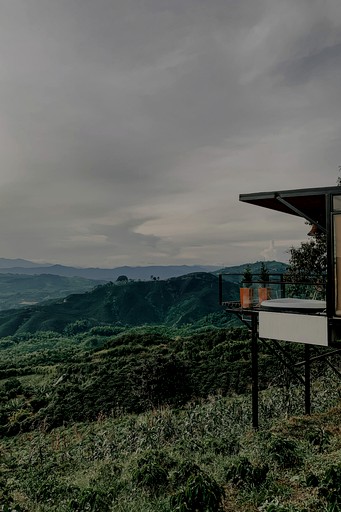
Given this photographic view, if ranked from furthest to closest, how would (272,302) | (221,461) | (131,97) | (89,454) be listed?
(131,97) < (89,454) < (272,302) < (221,461)

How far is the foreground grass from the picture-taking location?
4773 millimetres

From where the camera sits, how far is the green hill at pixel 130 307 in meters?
95.6

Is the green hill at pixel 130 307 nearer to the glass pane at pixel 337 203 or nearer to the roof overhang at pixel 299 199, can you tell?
the roof overhang at pixel 299 199

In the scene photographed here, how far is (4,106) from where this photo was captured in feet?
40.2

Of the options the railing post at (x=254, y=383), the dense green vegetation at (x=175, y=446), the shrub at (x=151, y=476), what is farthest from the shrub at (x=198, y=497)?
the railing post at (x=254, y=383)

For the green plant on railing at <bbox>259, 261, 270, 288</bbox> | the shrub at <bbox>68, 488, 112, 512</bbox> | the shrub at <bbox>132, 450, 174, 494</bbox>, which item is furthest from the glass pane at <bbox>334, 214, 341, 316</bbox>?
the shrub at <bbox>68, 488, 112, 512</bbox>

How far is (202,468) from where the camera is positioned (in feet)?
20.5

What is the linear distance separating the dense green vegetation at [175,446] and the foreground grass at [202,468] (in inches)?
0.7

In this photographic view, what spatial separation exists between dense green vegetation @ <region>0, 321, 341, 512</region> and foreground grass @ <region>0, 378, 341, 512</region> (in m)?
0.02

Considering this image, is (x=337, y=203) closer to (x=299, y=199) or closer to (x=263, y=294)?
(x=299, y=199)

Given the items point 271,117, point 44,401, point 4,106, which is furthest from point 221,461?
point 44,401

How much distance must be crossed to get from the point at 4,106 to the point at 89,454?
976 cm

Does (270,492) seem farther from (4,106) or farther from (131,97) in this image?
(4,106)

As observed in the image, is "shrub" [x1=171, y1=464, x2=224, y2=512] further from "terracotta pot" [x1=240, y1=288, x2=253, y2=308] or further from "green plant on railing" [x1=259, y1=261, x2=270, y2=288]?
"terracotta pot" [x1=240, y1=288, x2=253, y2=308]
